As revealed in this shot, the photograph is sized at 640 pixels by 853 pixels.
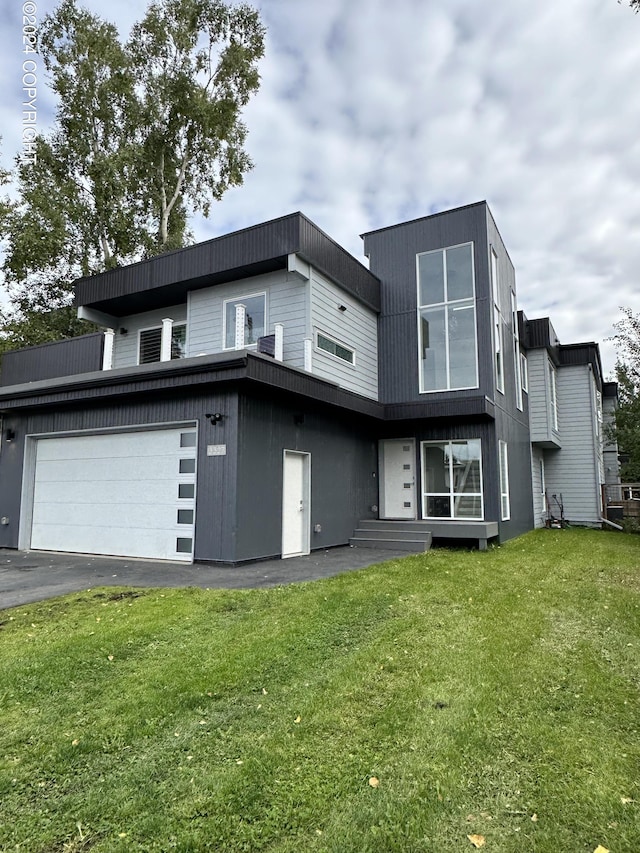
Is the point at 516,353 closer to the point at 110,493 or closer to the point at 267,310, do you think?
the point at 267,310

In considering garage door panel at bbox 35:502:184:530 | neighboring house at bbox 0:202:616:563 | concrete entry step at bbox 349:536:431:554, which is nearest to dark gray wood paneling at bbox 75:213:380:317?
neighboring house at bbox 0:202:616:563

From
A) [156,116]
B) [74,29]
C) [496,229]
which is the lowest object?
[496,229]

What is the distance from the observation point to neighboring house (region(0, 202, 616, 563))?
8219 millimetres

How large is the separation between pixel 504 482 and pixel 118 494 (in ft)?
27.8

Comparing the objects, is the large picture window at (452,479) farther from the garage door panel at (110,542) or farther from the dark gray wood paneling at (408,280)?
the garage door panel at (110,542)

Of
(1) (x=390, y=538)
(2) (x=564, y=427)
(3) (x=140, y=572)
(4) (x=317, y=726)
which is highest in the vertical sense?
(2) (x=564, y=427)

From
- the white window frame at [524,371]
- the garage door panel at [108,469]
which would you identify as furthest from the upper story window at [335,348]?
the white window frame at [524,371]

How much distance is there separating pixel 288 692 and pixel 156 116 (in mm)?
21519

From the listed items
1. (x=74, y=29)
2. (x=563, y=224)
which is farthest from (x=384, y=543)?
(x=74, y=29)

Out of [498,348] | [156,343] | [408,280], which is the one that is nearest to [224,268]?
[156,343]

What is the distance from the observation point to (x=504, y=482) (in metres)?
11.8

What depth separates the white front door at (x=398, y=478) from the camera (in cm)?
1205

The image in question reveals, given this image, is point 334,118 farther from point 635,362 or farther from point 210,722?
point 210,722

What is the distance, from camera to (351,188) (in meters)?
13.9
